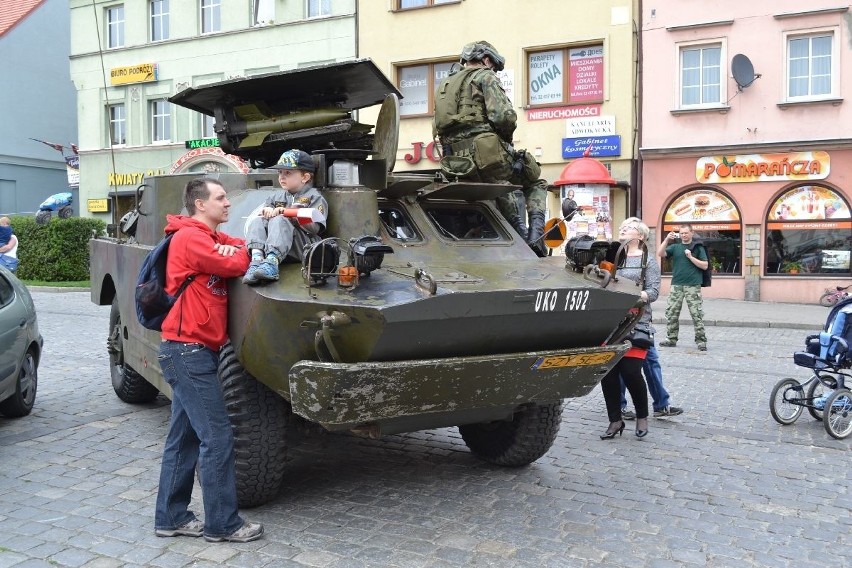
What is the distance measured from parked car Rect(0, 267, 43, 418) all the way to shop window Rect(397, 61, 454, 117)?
16.1 metres

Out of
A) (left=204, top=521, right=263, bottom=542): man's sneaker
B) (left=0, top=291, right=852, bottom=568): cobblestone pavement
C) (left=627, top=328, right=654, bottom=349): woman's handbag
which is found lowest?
(left=0, top=291, right=852, bottom=568): cobblestone pavement

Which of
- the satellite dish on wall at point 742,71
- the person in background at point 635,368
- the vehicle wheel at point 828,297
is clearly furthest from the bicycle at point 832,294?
the person in background at point 635,368

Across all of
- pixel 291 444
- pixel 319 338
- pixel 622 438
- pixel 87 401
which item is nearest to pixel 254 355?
pixel 319 338

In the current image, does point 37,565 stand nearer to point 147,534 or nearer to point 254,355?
point 147,534

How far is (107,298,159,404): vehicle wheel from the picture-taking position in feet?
25.2

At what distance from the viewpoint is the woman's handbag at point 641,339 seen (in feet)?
22.1

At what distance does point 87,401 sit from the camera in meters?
8.02

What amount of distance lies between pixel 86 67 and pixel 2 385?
82.5ft

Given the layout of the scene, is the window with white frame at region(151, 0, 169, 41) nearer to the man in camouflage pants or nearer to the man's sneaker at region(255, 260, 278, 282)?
the man in camouflage pants

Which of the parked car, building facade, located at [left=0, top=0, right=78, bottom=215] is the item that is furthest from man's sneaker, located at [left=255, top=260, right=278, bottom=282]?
building facade, located at [left=0, top=0, right=78, bottom=215]

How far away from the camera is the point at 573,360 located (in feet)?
15.7

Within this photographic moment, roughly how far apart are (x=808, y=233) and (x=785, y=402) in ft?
42.8

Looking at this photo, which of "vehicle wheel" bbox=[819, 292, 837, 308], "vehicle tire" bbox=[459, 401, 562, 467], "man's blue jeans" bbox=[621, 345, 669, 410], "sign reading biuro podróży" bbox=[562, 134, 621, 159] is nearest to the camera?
"vehicle tire" bbox=[459, 401, 562, 467]

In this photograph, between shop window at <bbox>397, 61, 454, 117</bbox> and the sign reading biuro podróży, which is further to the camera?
shop window at <bbox>397, 61, 454, 117</bbox>
